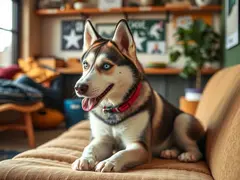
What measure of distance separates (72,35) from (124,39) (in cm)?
380

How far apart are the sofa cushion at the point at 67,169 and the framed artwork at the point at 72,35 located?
360 cm

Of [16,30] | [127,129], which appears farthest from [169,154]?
[16,30]

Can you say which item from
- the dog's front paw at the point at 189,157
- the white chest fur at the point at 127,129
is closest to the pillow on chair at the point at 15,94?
the white chest fur at the point at 127,129

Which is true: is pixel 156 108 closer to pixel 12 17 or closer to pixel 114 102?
pixel 114 102

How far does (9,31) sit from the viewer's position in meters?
4.54

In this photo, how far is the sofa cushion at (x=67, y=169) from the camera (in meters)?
1.02

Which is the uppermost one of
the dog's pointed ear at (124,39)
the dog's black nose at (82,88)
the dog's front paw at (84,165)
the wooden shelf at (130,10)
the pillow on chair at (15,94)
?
the wooden shelf at (130,10)

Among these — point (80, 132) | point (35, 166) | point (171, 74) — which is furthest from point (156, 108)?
point (171, 74)

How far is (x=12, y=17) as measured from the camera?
466 cm

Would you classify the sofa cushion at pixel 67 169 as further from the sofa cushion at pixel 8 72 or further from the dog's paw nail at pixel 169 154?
the sofa cushion at pixel 8 72

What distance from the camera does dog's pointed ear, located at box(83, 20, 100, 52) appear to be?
136 cm

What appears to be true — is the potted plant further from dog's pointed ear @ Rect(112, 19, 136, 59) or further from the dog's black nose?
the dog's black nose

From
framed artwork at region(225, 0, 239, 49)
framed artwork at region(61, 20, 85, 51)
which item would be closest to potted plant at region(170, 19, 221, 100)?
framed artwork at region(225, 0, 239, 49)

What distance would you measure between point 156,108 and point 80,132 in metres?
0.73
